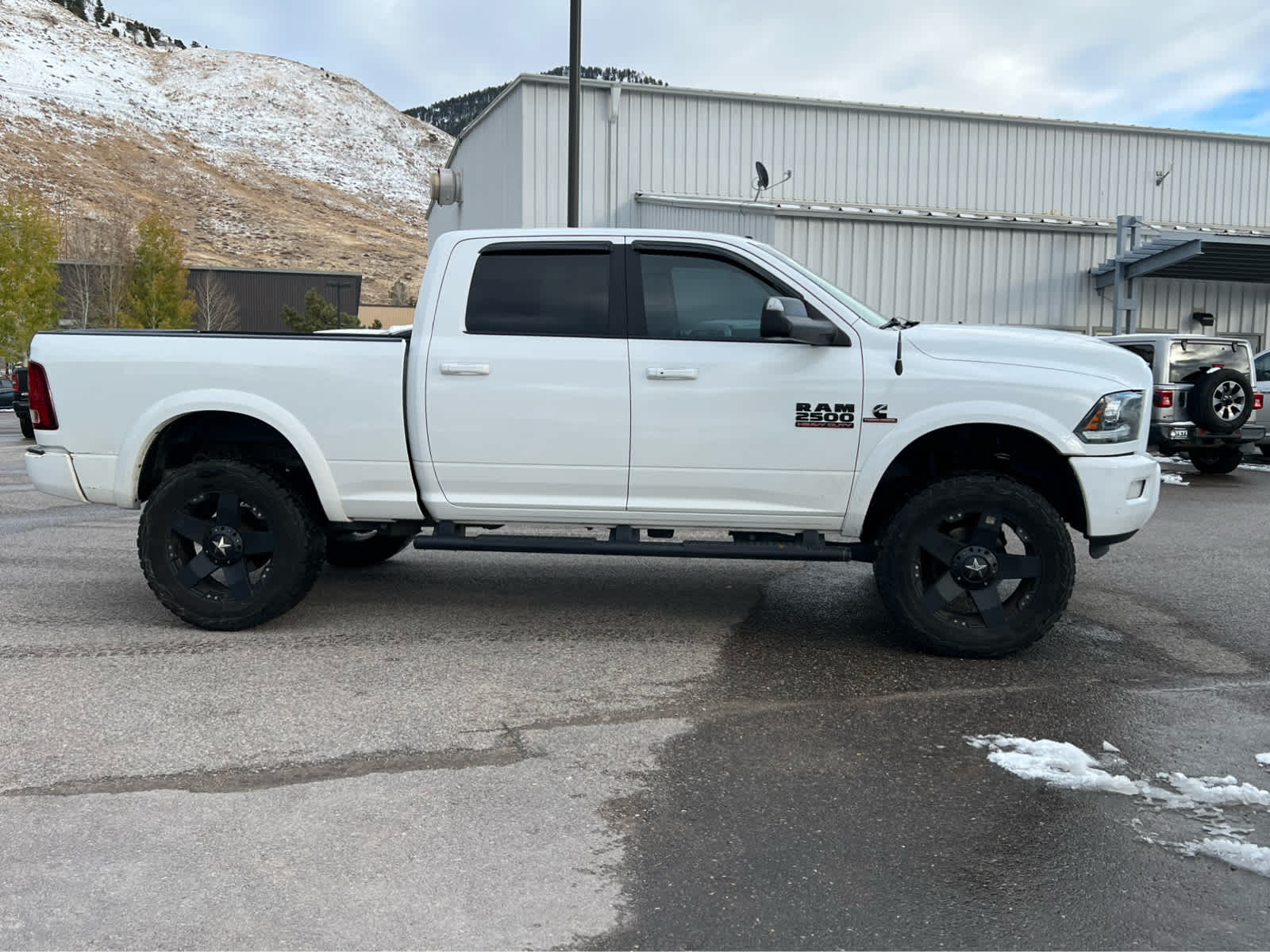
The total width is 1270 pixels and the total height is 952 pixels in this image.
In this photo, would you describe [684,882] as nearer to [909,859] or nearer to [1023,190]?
[909,859]

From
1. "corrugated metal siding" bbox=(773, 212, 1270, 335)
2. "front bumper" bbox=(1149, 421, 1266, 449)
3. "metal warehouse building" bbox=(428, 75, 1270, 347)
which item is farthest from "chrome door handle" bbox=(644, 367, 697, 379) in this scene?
"metal warehouse building" bbox=(428, 75, 1270, 347)

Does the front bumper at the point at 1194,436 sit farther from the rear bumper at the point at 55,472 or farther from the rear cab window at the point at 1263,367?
the rear bumper at the point at 55,472

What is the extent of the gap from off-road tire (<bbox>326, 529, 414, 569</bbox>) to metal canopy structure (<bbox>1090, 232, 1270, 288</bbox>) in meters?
15.6

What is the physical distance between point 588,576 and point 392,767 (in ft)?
11.4

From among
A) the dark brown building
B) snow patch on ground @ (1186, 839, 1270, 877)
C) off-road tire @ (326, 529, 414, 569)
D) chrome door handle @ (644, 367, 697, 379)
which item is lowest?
snow patch on ground @ (1186, 839, 1270, 877)

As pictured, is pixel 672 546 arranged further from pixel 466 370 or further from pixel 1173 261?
pixel 1173 261

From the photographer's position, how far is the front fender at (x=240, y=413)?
573 centimetres

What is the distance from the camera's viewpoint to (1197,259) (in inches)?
788

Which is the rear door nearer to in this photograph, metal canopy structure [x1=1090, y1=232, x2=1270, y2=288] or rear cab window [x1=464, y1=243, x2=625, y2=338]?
rear cab window [x1=464, y1=243, x2=625, y2=338]

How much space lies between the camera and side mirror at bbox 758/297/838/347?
17.3ft

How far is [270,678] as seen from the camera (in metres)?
5.11

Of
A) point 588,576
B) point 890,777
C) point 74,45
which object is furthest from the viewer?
point 74,45

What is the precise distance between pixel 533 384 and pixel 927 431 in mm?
1927

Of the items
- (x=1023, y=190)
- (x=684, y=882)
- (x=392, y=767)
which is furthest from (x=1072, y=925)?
(x=1023, y=190)
